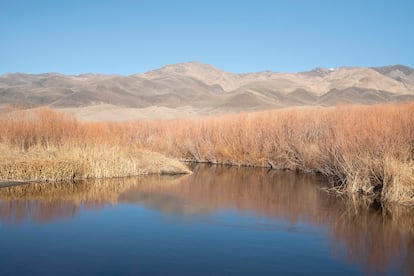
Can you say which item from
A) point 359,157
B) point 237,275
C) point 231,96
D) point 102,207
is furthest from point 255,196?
point 231,96

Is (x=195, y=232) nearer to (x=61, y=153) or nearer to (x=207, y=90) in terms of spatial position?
(x=61, y=153)

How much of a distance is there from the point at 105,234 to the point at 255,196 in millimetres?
5929

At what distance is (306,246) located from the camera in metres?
9.08

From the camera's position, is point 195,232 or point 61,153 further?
point 61,153

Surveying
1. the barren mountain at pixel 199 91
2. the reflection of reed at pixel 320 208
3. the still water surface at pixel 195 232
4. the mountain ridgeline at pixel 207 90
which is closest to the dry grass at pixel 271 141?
the reflection of reed at pixel 320 208

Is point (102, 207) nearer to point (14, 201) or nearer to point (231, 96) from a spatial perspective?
point (14, 201)

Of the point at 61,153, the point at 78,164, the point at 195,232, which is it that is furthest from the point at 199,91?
the point at 195,232

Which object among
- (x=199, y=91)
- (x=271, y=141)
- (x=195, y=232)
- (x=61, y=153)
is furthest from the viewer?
(x=199, y=91)

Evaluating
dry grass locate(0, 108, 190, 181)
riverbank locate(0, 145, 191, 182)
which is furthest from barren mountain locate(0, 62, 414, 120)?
riverbank locate(0, 145, 191, 182)

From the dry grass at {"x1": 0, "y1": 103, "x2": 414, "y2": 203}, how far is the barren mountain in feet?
84.1

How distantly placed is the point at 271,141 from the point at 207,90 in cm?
7363

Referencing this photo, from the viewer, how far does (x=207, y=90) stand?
312 ft

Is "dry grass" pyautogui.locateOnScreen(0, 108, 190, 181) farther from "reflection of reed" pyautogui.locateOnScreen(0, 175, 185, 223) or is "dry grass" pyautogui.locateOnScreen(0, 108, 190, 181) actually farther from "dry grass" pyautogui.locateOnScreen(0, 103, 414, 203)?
"reflection of reed" pyautogui.locateOnScreen(0, 175, 185, 223)

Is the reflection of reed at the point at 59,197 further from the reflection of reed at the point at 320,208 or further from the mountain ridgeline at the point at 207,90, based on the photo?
the mountain ridgeline at the point at 207,90
